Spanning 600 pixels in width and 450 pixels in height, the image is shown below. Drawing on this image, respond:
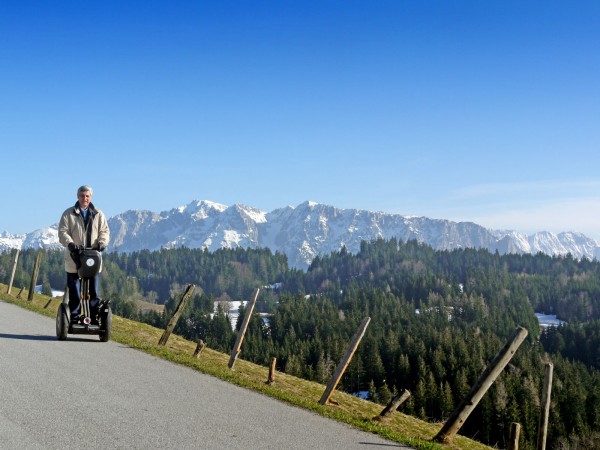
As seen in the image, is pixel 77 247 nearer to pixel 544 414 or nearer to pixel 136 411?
A: pixel 136 411

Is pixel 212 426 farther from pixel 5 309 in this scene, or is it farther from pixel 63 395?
pixel 5 309

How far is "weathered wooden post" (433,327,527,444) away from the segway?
955 cm

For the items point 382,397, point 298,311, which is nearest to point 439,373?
point 382,397

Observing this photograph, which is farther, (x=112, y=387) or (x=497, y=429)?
(x=497, y=429)

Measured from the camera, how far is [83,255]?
14.8 metres

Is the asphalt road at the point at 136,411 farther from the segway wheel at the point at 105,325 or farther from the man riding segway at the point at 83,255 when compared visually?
the segway wheel at the point at 105,325

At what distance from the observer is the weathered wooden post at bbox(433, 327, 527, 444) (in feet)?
35.1

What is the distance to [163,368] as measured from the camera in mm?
13430

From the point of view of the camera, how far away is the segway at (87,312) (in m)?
14.9

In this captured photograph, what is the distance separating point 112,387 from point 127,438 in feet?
10.4

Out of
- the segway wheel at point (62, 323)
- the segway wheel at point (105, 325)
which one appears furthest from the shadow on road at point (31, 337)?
the segway wheel at point (105, 325)

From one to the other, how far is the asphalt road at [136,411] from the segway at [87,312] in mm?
1599

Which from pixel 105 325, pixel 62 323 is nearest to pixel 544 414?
pixel 105 325

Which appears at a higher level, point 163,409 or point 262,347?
Answer: point 163,409
